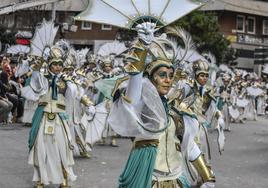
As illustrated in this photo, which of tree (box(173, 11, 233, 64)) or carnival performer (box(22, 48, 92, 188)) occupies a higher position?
tree (box(173, 11, 233, 64))

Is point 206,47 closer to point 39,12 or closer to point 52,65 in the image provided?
point 39,12

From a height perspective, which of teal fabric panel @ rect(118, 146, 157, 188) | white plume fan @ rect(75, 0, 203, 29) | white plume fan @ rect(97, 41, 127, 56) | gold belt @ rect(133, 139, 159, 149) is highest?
white plume fan @ rect(97, 41, 127, 56)

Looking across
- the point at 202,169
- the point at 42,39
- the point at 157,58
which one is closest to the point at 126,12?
the point at 157,58

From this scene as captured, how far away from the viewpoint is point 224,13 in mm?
46031

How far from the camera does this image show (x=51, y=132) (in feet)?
25.8

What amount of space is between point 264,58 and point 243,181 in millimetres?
25432

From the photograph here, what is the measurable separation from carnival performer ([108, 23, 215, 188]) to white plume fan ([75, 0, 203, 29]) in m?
0.21

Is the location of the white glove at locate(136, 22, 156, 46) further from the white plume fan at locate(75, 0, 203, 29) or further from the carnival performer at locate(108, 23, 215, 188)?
the white plume fan at locate(75, 0, 203, 29)

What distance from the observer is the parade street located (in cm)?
876

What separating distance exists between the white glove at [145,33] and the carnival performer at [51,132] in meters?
3.77

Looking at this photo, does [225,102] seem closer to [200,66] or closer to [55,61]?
[200,66]

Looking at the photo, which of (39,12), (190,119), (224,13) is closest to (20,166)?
(190,119)

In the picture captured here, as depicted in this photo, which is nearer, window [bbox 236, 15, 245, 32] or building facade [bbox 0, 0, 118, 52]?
building facade [bbox 0, 0, 118, 52]

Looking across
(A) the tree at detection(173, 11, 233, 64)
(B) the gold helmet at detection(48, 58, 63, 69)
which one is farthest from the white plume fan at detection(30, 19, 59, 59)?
(A) the tree at detection(173, 11, 233, 64)
